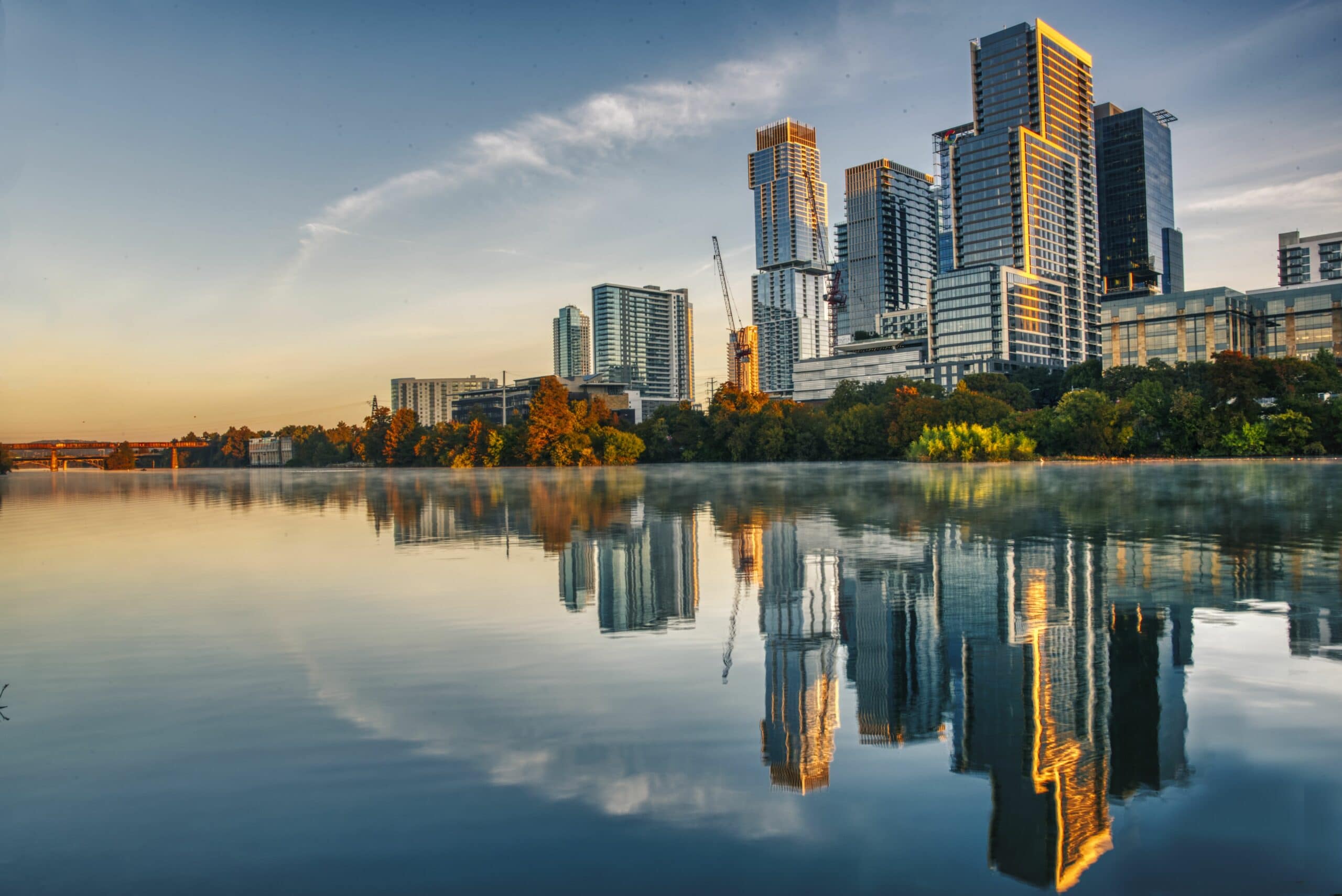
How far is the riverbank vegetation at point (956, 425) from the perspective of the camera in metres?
88.2

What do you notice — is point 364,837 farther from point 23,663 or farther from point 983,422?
point 983,422

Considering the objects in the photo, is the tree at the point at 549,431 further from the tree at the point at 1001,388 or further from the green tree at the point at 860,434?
the tree at the point at 1001,388

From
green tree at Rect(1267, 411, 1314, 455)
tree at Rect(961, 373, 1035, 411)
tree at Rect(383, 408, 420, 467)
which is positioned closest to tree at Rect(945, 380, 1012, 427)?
tree at Rect(961, 373, 1035, 411)

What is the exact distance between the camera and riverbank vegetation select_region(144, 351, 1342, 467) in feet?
289

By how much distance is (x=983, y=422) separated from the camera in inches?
4582

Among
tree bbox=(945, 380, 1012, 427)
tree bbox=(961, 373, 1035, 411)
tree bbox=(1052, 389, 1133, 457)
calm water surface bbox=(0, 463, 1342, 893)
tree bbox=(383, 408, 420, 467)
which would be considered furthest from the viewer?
tree bbox=(383, 408, 420, 467)

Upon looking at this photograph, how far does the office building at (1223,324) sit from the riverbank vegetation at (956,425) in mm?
19047

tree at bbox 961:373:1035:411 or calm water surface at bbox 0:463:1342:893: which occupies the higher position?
tree at bbox 961:373:1035:411

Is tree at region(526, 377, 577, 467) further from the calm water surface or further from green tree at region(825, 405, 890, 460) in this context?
the calm water surface

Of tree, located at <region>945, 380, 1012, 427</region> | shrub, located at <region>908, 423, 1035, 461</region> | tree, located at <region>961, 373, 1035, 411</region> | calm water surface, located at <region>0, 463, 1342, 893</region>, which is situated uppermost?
tree, located at <region>961, 373, 1035, 411</region>

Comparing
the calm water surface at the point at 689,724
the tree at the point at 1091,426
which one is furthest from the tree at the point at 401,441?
the calm water surface at the point at 689,724

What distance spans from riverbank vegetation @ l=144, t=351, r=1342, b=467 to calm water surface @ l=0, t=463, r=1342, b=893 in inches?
3120

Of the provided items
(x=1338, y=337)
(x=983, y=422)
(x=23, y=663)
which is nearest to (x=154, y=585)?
(x=23, y=663)

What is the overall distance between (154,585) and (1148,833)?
812 inches
